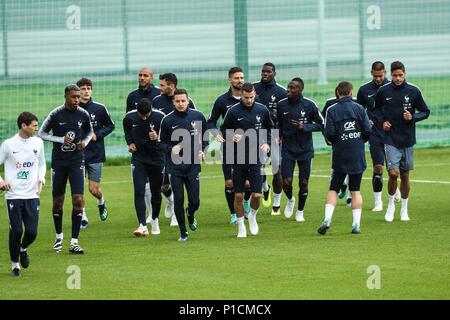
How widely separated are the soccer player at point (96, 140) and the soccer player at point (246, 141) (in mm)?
2168

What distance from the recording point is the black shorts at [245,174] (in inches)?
684

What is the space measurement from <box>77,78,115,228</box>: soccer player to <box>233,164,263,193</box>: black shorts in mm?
2286

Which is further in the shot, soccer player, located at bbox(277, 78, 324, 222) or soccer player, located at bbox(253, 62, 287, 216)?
soccer player, located at bbox(253, 62, 287, 216)

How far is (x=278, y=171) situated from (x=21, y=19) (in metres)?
12.0

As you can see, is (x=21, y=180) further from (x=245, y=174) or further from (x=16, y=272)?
(x=245, y=174)

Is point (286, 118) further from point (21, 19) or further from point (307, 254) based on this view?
point (21, 19)

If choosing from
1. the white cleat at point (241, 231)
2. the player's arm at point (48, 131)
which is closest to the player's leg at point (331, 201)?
the white cleat at point (241, 231)

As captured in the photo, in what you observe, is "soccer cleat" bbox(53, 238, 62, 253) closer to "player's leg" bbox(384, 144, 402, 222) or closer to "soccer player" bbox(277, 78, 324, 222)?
"soccer player" bbox(277, 78, 324, 222)

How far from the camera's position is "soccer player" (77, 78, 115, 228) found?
61.9ft

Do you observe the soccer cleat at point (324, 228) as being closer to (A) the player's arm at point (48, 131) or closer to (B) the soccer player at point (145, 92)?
(B) the soccer player at point (145, 92)

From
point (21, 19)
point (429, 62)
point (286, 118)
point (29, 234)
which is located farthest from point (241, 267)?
point (429, 62)

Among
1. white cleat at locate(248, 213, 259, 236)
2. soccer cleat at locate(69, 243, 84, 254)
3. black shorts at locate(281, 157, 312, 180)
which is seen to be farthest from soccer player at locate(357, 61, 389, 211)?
soccer cleat at locate(69, 243, 84, 254)

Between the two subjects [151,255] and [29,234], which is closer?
[29,234]
